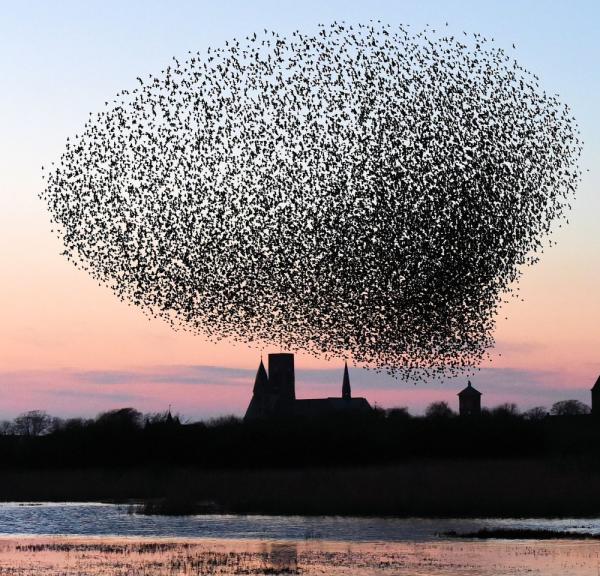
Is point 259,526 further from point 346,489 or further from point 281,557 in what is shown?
point 346,489

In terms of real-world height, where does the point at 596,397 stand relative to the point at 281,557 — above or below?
above

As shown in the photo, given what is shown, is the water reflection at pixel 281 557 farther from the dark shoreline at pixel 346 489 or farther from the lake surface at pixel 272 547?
the dark shoreline at pixel 346 489

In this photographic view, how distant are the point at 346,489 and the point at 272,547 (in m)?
22.7

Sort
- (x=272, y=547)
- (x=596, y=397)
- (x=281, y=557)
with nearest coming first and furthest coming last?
(x=281, y=557) < (x=272, y=547) < (x=596, y=397)

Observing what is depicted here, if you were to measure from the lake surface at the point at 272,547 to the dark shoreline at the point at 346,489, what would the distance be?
2.90 meters

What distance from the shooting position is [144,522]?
51.7m

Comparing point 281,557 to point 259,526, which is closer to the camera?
point 281,557

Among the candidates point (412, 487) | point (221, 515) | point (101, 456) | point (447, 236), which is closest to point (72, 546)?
point (221, 515)

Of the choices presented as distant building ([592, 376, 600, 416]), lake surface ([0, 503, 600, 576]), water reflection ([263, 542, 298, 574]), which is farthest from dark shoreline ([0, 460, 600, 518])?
distant building ([592, 376, 600, 416])

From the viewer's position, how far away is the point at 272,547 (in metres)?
41.4

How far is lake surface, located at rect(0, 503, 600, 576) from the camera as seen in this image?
113 feet

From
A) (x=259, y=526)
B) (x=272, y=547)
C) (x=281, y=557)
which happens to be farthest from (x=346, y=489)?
(x=281, y=557)

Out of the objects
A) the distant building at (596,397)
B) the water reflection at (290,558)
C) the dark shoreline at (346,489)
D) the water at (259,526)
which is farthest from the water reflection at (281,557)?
the distant building at (596,397)

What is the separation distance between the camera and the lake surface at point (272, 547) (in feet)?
113
